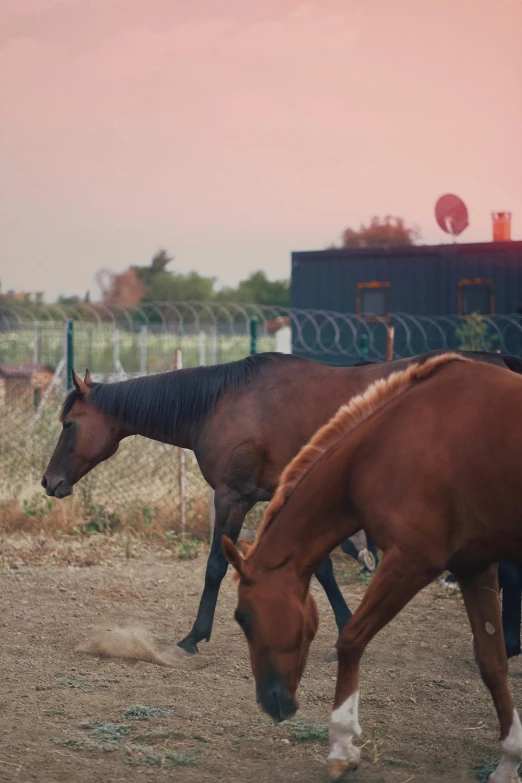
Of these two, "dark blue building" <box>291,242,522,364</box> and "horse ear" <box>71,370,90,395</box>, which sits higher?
"dark blue building" <box>291,242,522,364</box>

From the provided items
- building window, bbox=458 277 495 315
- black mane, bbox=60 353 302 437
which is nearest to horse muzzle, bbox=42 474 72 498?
black mane, bbox=60 353 302 437

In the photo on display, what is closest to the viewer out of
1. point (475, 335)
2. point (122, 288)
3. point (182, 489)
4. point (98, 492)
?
point (182, 489)

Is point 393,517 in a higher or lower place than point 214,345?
lower

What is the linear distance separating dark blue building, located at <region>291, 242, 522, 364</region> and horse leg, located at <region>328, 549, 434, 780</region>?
15514mm

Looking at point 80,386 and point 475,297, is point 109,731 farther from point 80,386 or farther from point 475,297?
point 475,297

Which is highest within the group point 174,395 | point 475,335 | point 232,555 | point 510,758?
point 475,335

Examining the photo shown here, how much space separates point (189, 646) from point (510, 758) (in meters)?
2.23

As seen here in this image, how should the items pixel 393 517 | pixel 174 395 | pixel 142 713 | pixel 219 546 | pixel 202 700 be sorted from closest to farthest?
pixel 393 517, pixel 142 713, pixel 202 700, pixel 219 546, pixel 174 395

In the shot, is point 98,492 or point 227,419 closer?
point 227,419

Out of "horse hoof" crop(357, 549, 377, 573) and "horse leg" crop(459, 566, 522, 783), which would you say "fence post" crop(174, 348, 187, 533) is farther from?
"horse leg" crop(459, 566, 522, 783)

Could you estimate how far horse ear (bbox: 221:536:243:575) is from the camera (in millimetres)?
3408

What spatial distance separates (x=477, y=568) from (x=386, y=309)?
1731 centimetres

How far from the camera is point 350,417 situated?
3633 millimetres

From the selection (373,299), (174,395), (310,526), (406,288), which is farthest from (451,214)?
(310,526)
